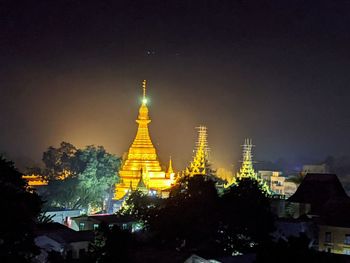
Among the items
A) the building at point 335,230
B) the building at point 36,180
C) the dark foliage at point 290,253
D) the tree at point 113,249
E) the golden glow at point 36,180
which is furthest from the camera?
the golden glow at point 36,180

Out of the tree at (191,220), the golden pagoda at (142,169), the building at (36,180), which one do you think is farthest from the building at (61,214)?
the tree at (191,220)

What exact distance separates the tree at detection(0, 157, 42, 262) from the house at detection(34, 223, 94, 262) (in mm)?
6442

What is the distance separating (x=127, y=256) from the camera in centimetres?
2034

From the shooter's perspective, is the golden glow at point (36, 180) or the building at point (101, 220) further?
the golden glow at point (36, 180)

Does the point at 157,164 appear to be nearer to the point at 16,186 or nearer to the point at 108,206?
the point at 108,206

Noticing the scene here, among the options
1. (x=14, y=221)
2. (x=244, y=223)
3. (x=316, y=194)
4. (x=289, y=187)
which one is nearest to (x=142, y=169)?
(x=316, y=194)

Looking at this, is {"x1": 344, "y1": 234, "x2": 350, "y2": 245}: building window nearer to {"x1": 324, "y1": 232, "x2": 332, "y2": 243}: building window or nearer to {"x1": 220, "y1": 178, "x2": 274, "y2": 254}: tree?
{"x1": 324, "y1": 232, "x2": 332, "y2": 243}: building window

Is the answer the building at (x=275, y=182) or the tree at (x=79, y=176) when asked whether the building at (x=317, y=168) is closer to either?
the building at (x=275, y=182)

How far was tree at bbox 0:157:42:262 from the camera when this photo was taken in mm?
16719

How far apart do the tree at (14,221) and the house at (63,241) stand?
6.44 m

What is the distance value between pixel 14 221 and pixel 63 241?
837 cm

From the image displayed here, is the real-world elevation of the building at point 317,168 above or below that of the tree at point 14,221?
above

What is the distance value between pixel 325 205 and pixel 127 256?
12838 millimetres

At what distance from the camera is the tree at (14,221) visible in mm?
16719
